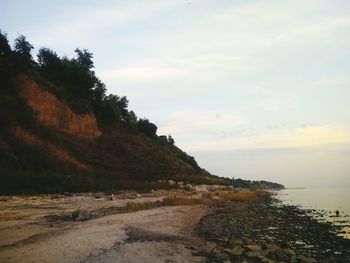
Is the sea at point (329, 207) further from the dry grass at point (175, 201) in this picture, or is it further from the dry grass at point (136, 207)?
the dry grass at point (136, 207)

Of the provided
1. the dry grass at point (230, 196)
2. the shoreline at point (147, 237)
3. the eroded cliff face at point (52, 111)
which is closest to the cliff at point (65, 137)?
the eroded cliff face at point (52, 111)

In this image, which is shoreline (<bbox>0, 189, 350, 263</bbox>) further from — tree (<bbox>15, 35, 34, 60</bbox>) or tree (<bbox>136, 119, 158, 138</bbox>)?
tree (<bbox>136, 119, 158, 138</bbox>)

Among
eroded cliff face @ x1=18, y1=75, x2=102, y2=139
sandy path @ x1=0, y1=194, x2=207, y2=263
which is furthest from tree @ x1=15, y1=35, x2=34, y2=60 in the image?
sandy path @ x1=0, y1=194, x2=207, y2=263

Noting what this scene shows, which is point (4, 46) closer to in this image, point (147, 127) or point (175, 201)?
point (175, 201)

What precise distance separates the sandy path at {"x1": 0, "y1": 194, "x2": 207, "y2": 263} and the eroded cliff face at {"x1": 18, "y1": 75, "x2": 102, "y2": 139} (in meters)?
36.2

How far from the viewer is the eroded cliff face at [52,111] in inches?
2163

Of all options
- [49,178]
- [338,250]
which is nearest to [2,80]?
[49,178]

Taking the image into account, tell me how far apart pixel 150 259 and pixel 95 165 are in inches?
1697

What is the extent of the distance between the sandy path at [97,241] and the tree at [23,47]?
157ft

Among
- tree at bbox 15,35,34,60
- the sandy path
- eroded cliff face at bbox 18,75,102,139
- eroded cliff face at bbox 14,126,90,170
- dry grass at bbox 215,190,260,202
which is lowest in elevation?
the sandy path

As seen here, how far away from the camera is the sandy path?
492 inches

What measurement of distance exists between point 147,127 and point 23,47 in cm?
4645

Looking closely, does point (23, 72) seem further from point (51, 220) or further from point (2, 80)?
point (51, 220)

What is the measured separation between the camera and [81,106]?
6334 cm
